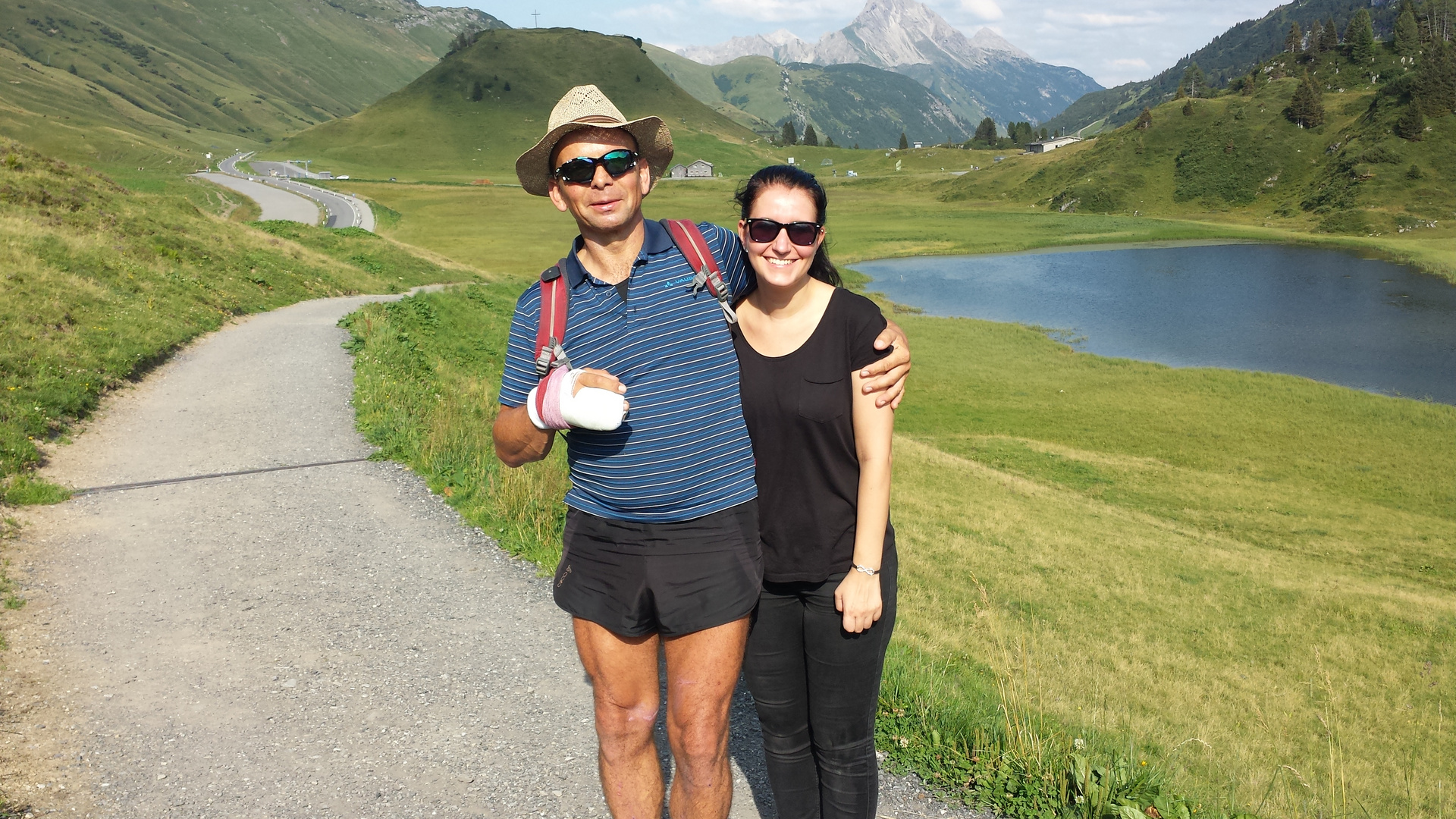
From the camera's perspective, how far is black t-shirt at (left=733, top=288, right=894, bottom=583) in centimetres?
292

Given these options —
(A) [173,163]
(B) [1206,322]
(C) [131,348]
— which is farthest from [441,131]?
(C) [131,348]

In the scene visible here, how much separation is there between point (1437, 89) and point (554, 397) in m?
138

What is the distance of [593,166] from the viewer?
305 cm

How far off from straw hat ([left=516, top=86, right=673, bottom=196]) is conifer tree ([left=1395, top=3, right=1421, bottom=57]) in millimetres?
180151

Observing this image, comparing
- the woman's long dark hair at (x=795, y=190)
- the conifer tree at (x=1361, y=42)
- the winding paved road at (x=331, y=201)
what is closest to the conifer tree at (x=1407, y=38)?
the conifer tree at (x=1361, y=42)

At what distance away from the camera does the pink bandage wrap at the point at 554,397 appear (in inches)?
106

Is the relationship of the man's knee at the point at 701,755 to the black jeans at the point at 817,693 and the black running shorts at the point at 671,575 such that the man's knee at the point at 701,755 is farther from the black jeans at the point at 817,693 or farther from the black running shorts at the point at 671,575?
the black running shorts at the point at 671,575

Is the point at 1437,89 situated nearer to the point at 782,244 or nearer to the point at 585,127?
the point at 782,244

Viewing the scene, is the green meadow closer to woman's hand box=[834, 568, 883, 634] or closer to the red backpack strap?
woman's hand box=[834, 568, 883, 634]

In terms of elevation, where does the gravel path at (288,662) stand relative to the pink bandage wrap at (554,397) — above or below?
below

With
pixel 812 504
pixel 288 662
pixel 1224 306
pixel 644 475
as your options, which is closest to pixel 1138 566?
pixel 288 662

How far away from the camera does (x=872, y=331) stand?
9.73 feet

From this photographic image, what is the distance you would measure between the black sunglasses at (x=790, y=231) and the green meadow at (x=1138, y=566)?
274 centimetres

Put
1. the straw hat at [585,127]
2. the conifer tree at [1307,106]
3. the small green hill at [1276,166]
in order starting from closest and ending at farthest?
the straw hat at [585,127], the small green hill at [1276,166], the conifer tree at [1307,106]
